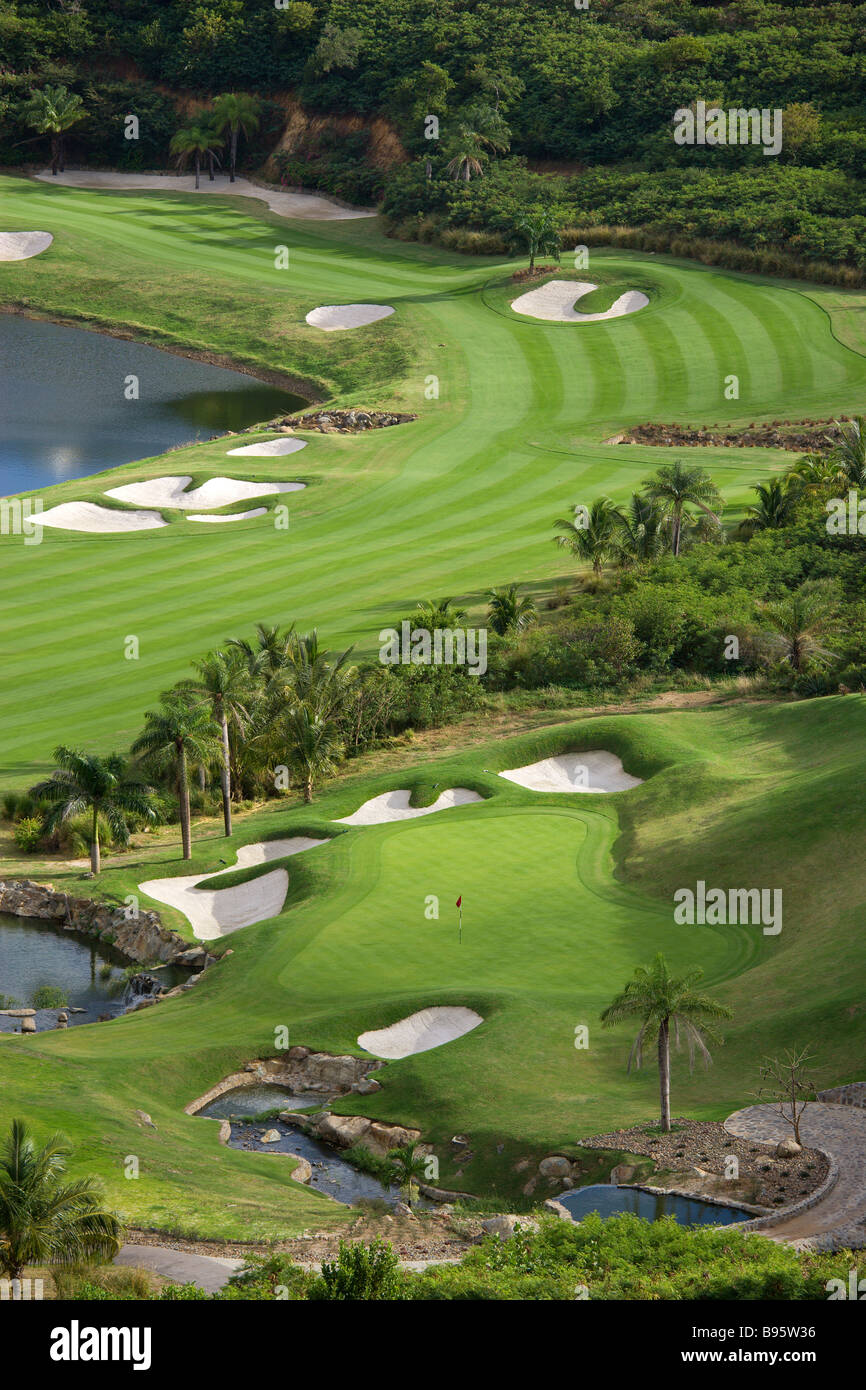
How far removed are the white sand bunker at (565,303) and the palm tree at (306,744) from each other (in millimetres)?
52720

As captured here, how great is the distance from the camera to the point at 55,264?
114 metres

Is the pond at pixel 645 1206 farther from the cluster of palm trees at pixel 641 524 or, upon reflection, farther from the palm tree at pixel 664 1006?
the cluster of palm trees at pixel 641 524

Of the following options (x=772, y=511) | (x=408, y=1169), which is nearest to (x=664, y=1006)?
(x=408, y=1169)

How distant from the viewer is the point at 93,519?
2906 inches

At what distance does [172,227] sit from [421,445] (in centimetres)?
4722

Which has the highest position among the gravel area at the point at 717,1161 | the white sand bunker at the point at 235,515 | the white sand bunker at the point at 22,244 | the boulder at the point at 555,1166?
the white sand bunker at the point at 22,244

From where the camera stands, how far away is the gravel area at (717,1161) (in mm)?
28047

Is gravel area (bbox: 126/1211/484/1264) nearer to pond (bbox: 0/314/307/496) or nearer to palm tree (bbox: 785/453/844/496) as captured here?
palm tree (bbox: 785/453/844/496)

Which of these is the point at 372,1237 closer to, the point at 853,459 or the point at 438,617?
the point at 438,617

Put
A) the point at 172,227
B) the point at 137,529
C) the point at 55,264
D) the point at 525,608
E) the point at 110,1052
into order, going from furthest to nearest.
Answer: the point at 172,227 < the point at 55,264 < the point at 137,529 < the point at 525,608 < the point at 110,1052

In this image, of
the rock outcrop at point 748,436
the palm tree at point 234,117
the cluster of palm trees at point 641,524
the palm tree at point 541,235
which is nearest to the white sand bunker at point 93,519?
the cluster of palm trees at point 641,524

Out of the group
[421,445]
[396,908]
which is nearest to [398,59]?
[421,445]

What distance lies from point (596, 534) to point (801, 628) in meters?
11.3
